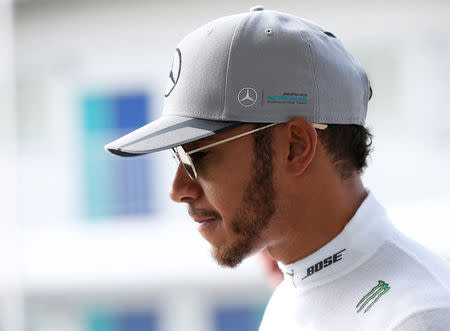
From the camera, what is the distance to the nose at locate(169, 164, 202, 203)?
1283mm

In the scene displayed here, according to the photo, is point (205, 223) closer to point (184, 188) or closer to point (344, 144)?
point (184, 188)

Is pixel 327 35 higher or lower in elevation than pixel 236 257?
higher

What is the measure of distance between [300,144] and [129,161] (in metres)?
6.26

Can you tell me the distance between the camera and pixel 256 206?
1.24 m

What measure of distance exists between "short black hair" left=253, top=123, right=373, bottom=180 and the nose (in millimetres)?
123

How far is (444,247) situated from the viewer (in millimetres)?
6875

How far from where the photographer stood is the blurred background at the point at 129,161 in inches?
275

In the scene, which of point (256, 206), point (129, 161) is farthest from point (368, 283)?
point (129, 161)

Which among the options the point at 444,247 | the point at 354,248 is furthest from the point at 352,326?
the point at 444,247

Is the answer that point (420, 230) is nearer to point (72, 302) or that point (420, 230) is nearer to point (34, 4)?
point (72, 302)

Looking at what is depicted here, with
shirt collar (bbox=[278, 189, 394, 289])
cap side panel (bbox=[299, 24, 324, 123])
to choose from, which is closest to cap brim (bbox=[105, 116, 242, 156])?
cap side panel (bbox=[299, 24, 324, 123])

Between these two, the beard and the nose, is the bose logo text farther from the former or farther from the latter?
the nose

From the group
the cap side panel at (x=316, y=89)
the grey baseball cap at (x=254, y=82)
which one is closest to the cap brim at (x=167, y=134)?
the grey baseball cap at (x=254, y=82)

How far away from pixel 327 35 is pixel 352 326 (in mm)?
450
